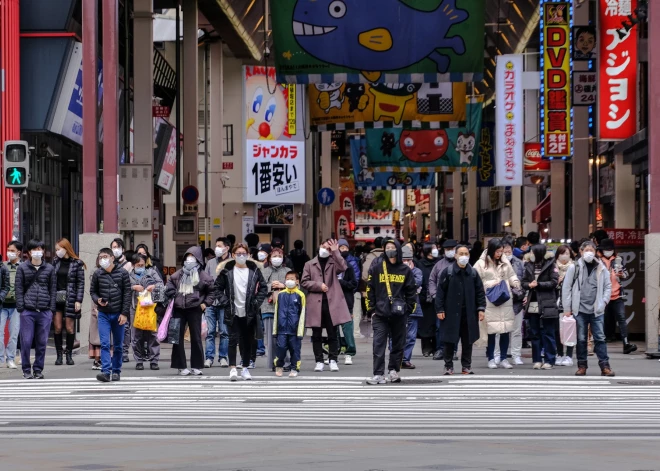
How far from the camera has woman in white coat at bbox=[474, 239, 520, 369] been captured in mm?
20250

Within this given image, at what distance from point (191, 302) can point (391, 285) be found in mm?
3357

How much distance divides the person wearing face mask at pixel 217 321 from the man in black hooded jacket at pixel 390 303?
114 inches

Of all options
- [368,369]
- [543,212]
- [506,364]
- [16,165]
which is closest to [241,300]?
[368,369]

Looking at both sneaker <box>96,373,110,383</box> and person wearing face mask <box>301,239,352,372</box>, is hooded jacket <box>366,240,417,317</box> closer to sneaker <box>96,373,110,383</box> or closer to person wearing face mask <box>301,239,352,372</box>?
person wearing face mask <box>301,239,352,372</box>

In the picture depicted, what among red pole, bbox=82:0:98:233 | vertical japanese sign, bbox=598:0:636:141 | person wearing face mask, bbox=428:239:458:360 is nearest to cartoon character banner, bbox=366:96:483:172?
vertical japanese sign, bbox=598:0:636:141

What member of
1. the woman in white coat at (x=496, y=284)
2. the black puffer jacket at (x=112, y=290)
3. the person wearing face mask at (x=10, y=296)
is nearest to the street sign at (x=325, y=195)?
the person wearing face mask at (x=10, y=296)

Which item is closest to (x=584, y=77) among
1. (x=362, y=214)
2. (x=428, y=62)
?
(x=428, y=62)

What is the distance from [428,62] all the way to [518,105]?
14824 millimetres

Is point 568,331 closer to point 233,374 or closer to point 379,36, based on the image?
point 233,374

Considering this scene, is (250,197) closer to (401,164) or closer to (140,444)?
(401,164)

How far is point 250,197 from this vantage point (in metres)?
53.8

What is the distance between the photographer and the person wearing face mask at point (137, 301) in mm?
21000

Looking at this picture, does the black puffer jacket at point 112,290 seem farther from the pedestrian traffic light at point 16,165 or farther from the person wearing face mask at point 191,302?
the pedestrian traffic light at point 16,165

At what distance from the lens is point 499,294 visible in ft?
66.1
